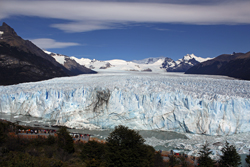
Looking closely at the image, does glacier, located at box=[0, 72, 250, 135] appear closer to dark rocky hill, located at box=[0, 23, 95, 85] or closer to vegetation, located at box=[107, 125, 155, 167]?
vegetation, located at box=[107, 125, 155, 167]

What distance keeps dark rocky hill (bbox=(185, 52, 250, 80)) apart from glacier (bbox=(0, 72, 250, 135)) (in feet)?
123

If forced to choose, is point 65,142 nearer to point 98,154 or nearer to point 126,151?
point 98,154

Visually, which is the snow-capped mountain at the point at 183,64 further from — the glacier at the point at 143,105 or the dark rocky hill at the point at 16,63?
the glacier at the point at 143,105

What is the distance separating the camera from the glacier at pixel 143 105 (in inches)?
851

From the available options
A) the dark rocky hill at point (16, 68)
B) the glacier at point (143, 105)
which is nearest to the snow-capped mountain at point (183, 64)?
the dark rocky hill at point (16, 68)

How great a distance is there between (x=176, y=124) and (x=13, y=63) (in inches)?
2288

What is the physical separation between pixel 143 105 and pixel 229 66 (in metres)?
65.6

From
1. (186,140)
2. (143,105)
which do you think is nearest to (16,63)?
(143,105)

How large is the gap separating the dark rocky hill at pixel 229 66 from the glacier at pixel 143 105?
37378 mm

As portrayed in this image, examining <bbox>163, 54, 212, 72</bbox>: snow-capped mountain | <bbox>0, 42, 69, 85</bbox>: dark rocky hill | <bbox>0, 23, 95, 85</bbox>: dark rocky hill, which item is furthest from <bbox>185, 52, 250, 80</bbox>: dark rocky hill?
<bbox>0, 23, 95, 85</bbox>: dark rocky hill

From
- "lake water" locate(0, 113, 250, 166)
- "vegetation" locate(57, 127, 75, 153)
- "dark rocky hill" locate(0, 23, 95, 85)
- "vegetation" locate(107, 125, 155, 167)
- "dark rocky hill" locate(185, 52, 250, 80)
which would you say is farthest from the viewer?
"dark rocky hill" locate(185, 52, 250, 80)

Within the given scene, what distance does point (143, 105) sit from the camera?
24031 mm

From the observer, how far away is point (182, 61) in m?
Result: 170

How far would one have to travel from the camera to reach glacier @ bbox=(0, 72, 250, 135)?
70.9ft
